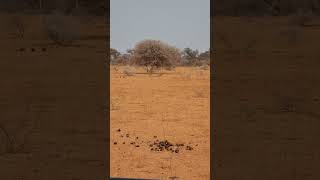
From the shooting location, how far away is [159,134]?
32.0 feet
